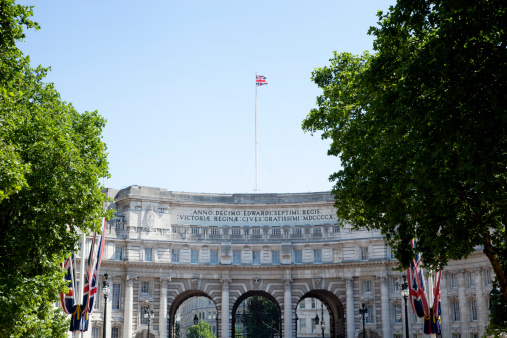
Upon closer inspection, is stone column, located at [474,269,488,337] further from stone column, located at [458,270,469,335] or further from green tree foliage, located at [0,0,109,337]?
green tree foliage, located at [0,0,109,337]

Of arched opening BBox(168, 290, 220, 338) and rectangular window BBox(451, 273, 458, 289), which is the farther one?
arched opening BBox(168, 290, 220, 338)

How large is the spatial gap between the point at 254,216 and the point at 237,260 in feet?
20.3

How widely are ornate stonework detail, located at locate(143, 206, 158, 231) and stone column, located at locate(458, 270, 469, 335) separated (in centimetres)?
3581

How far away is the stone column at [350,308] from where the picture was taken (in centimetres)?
7500

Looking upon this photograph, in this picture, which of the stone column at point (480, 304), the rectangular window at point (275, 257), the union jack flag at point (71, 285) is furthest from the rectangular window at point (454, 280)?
the union jack flag at point (71, 285)

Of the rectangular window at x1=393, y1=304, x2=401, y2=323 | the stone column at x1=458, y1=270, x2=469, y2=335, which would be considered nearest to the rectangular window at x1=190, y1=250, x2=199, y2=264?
the rectangular window at x1=393, y1=304, x2=401, y2=323

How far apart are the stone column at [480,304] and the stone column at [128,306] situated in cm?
3792

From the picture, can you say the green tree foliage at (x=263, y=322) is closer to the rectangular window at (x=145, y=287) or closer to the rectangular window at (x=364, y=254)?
the rectangular window at (x=145, y=287)

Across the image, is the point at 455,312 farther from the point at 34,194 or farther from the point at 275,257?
the point at 34,194

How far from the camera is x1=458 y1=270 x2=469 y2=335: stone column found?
67188 millimetres

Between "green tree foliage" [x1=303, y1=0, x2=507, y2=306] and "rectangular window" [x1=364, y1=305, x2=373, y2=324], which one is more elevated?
"green tree foliage" [x1=303, y1=0, x2=507, y2=306]

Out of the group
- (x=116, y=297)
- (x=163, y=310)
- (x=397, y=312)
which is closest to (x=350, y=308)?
(x=397, y=312)

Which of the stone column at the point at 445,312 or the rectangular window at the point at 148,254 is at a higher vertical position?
the rectangular window at the point at 148,254

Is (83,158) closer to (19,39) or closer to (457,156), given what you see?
(19,39)
